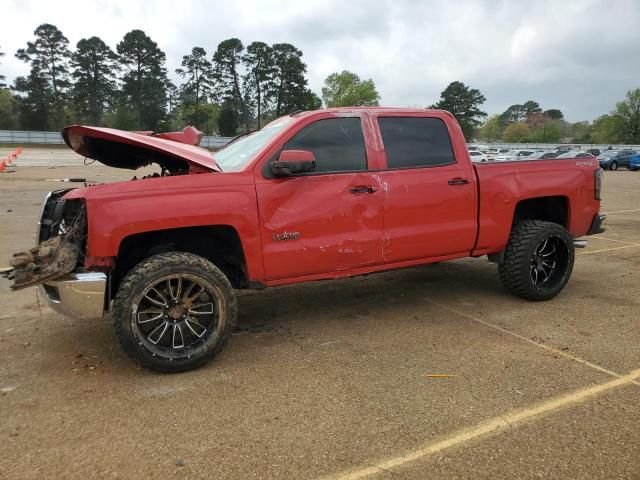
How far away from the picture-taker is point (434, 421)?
2.91 metres

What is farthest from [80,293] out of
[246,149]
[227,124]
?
[227,124]

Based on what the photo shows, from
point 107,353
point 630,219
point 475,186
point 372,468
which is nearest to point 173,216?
point 107,353

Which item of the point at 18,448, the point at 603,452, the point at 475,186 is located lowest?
the point at 603,452

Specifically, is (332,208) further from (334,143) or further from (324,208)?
(334,143)

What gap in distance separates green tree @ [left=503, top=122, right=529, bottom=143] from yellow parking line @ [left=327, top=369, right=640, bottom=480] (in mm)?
126842

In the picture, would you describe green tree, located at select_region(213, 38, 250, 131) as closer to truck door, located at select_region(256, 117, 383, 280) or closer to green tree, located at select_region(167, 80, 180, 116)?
green tree, located at select_region(167, 80, 180, 116)

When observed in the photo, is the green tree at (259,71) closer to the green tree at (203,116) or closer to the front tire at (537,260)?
the green tree at (203,116)

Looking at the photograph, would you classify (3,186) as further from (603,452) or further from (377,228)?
(603,452)

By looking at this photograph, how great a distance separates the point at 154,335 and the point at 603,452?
2962mm

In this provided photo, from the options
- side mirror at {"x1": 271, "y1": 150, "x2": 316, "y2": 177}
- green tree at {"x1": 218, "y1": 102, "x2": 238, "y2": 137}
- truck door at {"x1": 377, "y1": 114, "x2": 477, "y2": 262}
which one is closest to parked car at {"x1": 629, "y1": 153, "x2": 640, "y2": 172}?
truck door at {"x1": 377, "y1": 114, "x2": 477, "y2": 262}

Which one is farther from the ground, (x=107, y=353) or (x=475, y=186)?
(x=475, y=186)

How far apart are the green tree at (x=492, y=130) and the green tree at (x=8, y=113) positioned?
11090 centimetres

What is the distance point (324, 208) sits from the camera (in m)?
3.97

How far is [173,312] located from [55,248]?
3.14 ft
